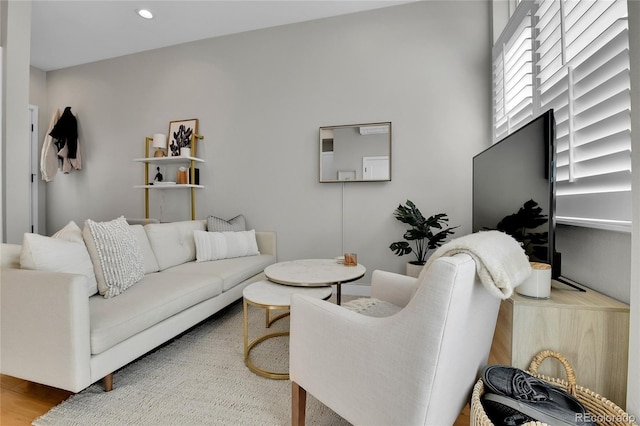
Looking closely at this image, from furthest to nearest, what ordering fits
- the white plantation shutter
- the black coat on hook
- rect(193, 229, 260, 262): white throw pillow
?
the black coat on hook < rect(193, 229, 260, 262): white throw pillow < the white plantation shutter

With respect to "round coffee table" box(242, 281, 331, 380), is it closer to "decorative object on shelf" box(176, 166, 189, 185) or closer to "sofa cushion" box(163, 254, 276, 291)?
"sofa cushion" box(163, 254, 276, 291)

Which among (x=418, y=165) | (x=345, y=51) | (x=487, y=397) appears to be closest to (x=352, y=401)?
(x=487, y=397)

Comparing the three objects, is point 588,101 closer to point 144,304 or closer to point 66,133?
point 144,304

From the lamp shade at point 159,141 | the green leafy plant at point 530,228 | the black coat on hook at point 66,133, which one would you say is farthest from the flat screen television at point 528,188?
the black coat on hook at point 66,133

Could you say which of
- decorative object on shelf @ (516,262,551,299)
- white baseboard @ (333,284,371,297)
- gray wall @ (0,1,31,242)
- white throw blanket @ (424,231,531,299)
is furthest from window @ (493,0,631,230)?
gray wall @ (0,1,31,242)

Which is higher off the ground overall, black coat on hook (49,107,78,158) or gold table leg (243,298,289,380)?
black coat on hook (49,107,78,158)

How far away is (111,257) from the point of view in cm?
173

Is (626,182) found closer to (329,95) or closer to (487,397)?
(487,397)

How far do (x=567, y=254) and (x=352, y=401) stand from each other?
4.18 feet

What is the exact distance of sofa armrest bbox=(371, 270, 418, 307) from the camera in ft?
5.06

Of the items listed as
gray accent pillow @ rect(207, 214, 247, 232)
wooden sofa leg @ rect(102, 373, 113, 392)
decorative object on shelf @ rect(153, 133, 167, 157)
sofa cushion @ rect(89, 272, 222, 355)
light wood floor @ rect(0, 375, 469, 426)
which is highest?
decorative object on shelf @ rect(153, 133, 167, 157)

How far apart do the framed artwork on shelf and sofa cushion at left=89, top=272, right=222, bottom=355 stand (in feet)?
6.28

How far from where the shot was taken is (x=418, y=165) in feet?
9.44

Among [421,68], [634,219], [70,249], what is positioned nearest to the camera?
[634,219]
